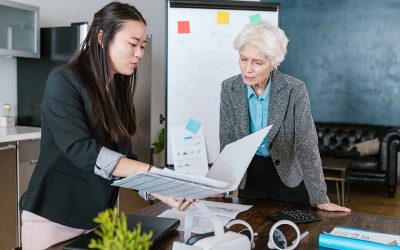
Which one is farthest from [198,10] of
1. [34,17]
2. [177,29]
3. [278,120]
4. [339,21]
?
[339,21]

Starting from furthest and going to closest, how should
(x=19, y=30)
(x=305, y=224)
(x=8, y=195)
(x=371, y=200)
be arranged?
(x=371, y=200) → (x=19, y=30) → (x=8, y=195) → (x=305, y=224)

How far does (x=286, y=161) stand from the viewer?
1938mm

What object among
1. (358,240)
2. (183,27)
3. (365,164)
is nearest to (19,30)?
(183,27)

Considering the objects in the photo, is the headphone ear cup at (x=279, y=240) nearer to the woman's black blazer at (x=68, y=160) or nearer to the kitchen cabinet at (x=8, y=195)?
the woman's black blazer at (x=68, y=160)

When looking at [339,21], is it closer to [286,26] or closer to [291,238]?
[286,26]

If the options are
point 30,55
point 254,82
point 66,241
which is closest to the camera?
point 66,241

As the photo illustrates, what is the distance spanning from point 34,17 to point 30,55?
0.97 feet

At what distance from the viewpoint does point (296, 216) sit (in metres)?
1.59

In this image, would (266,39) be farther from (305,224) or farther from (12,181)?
(12,181)

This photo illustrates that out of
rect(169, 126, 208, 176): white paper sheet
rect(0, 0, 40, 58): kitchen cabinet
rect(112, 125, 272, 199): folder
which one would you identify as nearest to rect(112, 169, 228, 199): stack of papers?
rect(112, 125, 272, 199): folder

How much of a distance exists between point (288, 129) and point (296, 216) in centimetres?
46

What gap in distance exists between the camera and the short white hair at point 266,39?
1.81 m

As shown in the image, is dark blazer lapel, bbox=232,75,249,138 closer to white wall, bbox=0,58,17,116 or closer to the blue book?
the blue book

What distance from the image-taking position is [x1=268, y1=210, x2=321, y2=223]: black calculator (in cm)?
156
